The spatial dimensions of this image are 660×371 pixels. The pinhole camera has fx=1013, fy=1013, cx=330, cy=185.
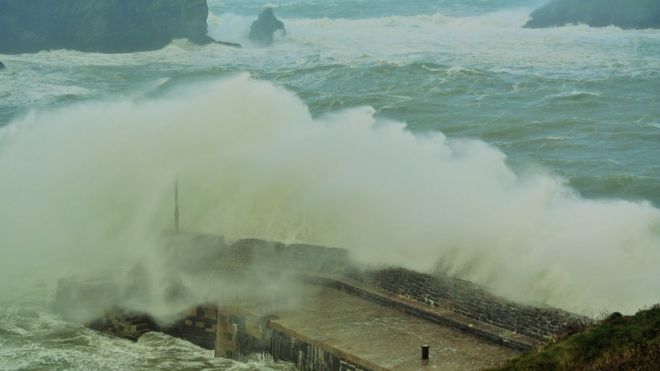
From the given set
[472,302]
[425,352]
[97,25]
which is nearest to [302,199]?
[472,302]

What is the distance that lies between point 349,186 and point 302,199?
106 centimetres

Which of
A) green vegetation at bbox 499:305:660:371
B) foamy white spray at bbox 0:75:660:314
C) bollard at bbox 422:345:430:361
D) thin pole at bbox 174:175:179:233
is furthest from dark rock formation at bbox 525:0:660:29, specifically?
bollard at bbox 422:345:430:361

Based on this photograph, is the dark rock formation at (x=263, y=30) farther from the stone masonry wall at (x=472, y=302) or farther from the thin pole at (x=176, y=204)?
the stone masonry wall at (x=472, y=302)

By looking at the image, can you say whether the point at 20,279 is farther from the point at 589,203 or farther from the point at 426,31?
the point at 426,31

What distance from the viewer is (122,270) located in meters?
17.6

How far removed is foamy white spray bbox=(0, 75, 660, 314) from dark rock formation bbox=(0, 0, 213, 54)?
3147cm

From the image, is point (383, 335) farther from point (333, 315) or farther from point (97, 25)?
point (97, 25)

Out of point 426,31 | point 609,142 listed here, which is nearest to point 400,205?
point 609,142

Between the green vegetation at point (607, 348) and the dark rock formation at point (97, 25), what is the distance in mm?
47421

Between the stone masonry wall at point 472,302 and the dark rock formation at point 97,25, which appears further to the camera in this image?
the dark rock formation at point 97,25

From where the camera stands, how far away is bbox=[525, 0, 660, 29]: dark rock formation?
190 ft

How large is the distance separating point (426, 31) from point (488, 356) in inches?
2054

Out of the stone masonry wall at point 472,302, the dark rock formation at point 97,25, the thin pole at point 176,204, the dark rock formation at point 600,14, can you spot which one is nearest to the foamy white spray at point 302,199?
the thin pole at point 176,204

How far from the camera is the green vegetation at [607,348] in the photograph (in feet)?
35.3
